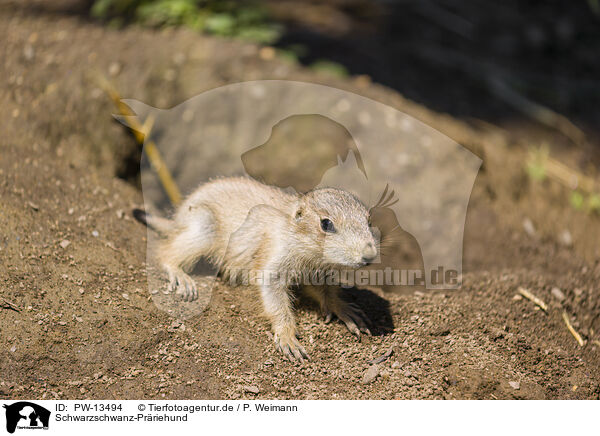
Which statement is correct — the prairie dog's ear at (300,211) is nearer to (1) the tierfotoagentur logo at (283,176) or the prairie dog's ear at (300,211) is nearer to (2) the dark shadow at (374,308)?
(1) the tierfotoagentur logo at (283,176)

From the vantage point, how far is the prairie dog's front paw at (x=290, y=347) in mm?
3049

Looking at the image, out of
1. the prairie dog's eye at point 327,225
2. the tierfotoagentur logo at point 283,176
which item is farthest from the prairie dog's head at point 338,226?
the tierfotoagentur logo at point 283,176

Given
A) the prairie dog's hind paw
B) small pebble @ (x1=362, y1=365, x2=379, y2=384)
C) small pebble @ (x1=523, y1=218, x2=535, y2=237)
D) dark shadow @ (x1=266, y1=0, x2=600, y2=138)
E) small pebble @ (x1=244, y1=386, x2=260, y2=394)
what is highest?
dark shadow @ (x1=266, y1=0, x2=600, y2=138)

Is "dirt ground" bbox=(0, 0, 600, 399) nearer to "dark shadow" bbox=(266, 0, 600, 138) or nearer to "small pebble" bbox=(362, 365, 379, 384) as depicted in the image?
"small pebble" bbox=(362, 365, 379, 384)

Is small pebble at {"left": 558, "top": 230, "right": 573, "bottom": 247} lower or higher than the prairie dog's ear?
lower

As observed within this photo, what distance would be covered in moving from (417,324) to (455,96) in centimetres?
536

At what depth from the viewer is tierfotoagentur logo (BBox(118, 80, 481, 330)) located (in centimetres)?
378

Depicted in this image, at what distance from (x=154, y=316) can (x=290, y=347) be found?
32.9 inches

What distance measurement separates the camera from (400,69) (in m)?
7.95

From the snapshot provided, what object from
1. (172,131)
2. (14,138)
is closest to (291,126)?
(172,131)

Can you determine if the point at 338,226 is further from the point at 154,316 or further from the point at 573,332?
the point at 573,332

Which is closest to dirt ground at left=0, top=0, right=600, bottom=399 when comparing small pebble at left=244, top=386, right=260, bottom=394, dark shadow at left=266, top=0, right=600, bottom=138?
small pebble at left=244, top=386, right=260, bottom=394
